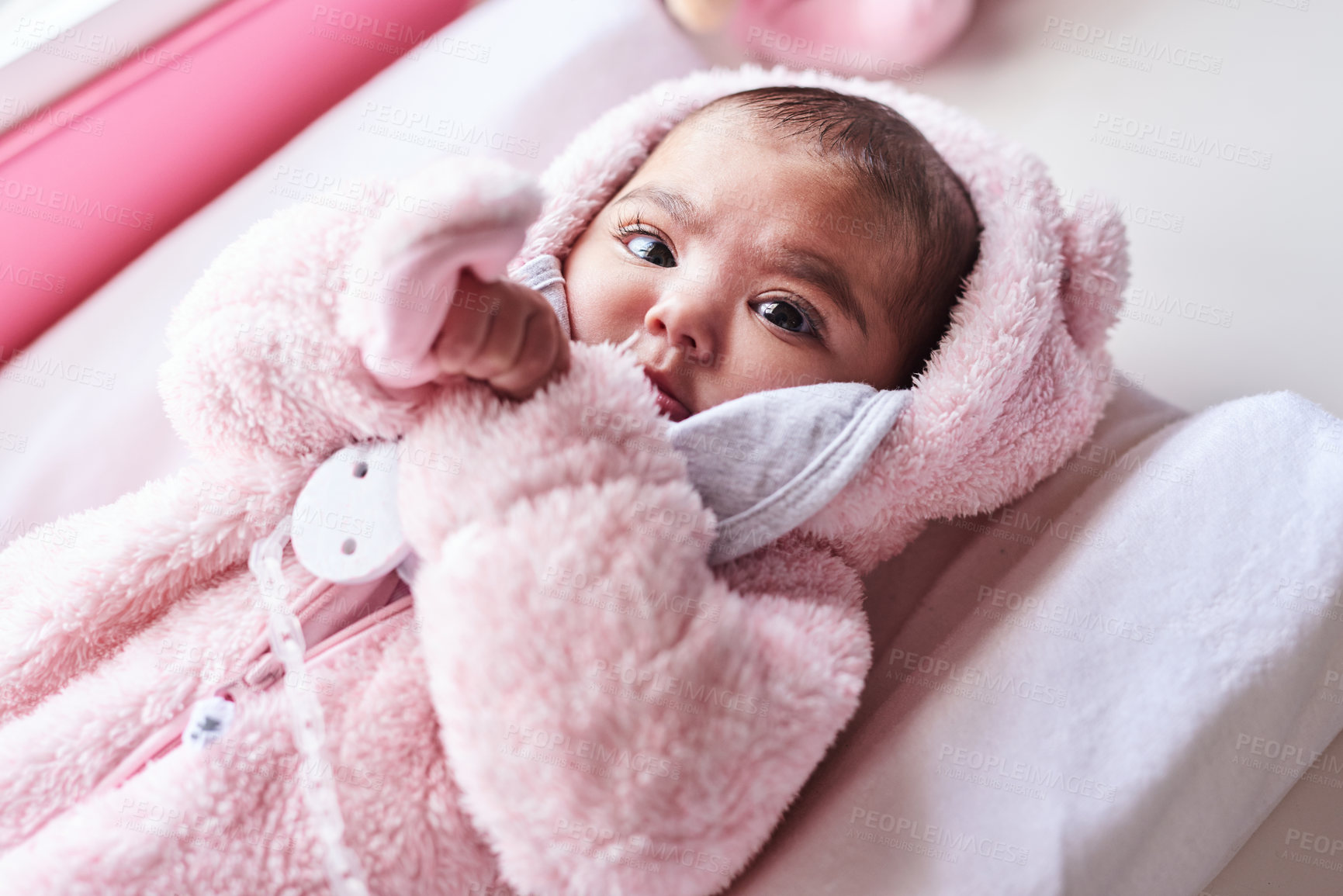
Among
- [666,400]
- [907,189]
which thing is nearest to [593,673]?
[666,400]

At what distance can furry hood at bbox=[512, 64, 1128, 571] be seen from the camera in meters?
0.92

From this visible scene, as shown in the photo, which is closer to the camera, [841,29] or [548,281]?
[548,281]

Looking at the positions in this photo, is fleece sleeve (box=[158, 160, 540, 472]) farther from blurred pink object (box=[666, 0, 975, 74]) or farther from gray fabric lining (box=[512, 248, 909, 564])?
blurred pink object (box=[666, 0, 975, 74])

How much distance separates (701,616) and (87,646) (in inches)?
22.9

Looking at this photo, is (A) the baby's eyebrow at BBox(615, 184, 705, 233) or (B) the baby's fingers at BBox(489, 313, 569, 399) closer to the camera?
(B) the baby's fingers at BBox(489, 313, 569, 399)

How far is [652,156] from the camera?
1168 mm

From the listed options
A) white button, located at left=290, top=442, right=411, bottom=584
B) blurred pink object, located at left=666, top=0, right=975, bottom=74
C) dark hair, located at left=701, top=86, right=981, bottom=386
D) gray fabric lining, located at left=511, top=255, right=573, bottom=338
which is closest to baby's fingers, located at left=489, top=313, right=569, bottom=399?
white button, located at left=290, top=442, right=411, bottom=584

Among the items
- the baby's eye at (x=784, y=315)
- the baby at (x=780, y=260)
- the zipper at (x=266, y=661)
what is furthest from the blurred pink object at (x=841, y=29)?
the zipper at (x=266, y=661)

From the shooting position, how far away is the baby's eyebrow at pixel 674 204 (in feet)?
3.35

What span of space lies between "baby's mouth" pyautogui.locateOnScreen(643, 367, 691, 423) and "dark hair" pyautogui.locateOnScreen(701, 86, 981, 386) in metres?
0.26

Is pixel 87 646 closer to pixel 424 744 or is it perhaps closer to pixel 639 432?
pixel 424 744

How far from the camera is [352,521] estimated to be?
818 millimetres

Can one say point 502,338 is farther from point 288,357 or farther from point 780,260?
point 780,260

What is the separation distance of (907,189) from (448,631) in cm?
68
